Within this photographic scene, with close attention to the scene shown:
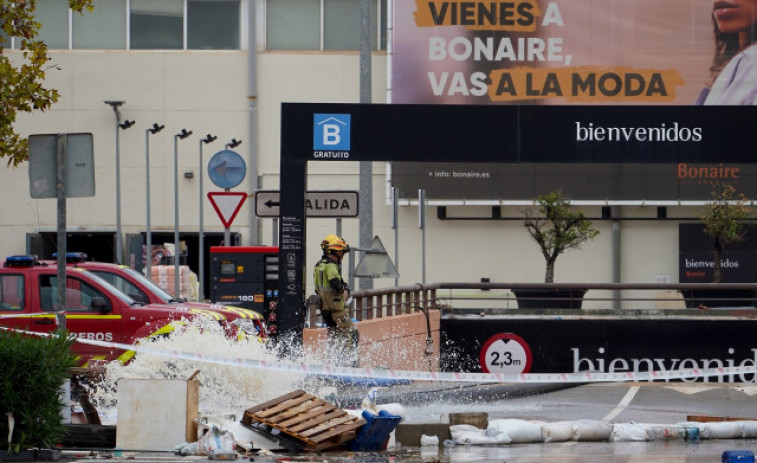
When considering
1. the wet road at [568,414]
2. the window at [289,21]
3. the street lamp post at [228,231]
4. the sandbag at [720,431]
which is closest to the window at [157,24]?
the window at [289,21]

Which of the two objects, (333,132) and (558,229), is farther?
(558,229)

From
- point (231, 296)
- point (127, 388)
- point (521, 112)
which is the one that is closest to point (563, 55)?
point (231, 296)

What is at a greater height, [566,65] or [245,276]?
[566,65]

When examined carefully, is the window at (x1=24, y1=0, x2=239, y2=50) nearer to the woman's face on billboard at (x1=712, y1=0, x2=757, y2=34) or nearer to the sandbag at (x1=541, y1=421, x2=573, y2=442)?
the woman's face on billboard at (x1=712, y1=0, x2=757, y2=34)

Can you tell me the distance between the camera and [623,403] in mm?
15641

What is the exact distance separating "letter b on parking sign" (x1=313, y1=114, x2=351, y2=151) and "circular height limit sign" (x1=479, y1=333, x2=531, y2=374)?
6010 millimetres

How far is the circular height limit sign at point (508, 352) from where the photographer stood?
21.3 metres

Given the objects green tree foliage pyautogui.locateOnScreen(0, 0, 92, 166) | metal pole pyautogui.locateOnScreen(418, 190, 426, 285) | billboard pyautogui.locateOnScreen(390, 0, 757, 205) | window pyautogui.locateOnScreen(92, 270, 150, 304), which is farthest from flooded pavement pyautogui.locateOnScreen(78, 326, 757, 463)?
billboard pyautogui.locateOnScreen(390, 0, 757, 205)

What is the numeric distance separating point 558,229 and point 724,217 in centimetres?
508

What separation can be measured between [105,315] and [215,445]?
6736mm

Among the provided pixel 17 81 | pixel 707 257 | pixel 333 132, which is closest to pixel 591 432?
pixel 333 132

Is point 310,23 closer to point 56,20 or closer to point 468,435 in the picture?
point 56,20

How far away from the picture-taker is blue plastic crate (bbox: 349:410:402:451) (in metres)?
11.3

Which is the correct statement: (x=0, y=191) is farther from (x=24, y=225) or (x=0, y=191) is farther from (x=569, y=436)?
(x=569, y=436)
